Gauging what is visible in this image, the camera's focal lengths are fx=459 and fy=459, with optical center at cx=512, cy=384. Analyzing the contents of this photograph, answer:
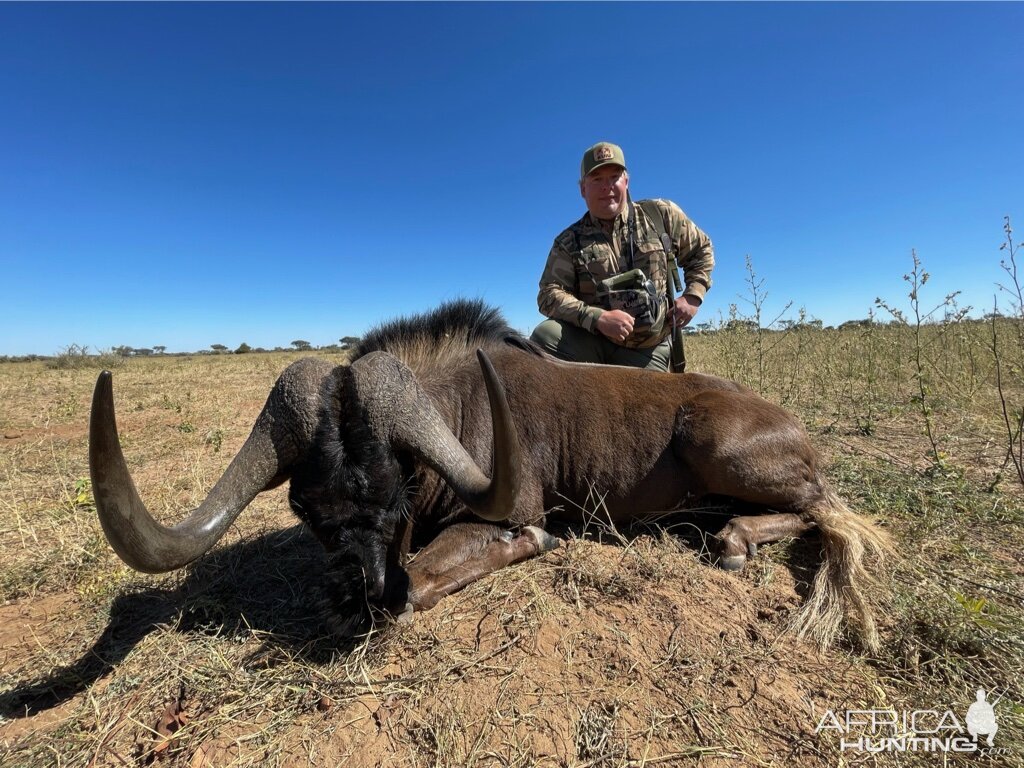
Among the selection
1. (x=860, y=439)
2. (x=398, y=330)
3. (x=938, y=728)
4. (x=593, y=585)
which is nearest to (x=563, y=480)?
(x=593, y=585)

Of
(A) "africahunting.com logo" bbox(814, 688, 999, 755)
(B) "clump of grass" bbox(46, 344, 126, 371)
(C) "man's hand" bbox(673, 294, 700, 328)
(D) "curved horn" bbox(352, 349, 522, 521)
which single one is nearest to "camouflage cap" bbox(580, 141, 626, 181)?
(C) "man's hand" bbox(673, 294, 700, 328)

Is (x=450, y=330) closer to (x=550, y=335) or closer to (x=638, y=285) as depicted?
(x=550, y=335)

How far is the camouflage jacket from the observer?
4.54m

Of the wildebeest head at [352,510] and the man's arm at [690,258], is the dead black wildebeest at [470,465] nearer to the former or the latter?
the wildebeest head at [352,510]

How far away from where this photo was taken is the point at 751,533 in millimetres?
2867

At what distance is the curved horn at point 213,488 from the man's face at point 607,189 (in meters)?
3.22

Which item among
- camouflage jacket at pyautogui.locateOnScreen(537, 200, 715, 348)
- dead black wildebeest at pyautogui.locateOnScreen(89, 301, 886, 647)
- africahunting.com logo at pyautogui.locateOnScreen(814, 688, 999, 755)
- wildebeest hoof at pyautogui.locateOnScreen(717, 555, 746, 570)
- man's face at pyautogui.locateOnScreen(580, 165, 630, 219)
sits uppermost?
man's face at pyautogui.locateOnScreen(580, 165, 630, 219)

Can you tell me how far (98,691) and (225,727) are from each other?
0.70m

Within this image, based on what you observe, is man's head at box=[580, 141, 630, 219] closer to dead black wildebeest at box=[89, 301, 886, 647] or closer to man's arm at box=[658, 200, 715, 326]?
man's arm at box=[658, 200, 715, 326]

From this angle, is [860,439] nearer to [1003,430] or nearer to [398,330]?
[1003,430]

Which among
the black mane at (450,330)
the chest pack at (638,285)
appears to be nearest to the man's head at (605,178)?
the chest pack at (638,285)

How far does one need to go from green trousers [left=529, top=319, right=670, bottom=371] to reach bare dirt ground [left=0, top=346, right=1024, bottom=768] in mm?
1825

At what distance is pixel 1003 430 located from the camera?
509cm

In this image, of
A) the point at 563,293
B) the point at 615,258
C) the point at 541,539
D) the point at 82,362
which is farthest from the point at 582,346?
the point at 82,362
